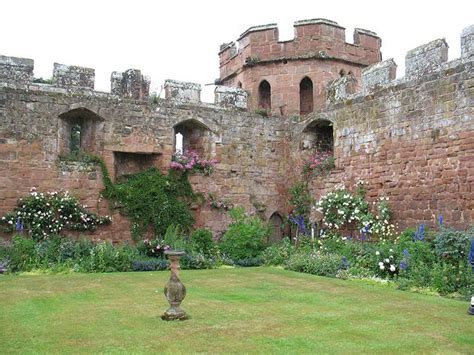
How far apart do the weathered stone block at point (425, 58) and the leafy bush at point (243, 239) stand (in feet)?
15.9

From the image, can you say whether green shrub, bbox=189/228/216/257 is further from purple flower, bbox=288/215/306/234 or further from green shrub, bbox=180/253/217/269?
purple flower, bbox=288/215/306/234

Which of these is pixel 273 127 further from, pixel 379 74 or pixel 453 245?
pixel 453 245

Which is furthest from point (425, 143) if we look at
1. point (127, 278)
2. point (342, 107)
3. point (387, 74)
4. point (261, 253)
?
point (127, 278)

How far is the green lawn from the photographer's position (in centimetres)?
460

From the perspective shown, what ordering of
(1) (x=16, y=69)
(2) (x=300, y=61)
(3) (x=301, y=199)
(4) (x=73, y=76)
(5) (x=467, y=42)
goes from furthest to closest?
(2) (x=300, y=61) → (3) (x=301, y=199) → (4) (x=73, y=76) → (1) (x=16, y=69) → (5) (x=467, y=42)

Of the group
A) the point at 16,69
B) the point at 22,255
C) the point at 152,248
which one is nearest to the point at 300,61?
the point at 152,248

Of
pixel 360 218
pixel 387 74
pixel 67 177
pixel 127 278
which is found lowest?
pixel 127 278

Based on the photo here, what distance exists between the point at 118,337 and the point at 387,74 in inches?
354

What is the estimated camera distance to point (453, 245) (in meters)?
A: 8.58

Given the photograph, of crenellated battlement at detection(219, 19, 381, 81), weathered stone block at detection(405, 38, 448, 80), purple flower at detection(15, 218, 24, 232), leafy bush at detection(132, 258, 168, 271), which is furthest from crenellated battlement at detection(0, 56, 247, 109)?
weathered stone block at detection(405, 38, 448, 80)

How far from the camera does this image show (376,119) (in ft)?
39.2

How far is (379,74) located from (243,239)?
16.1 feet

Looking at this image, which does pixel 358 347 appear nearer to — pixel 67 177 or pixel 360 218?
pixel 360 218

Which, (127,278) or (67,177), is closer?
(127,278)
